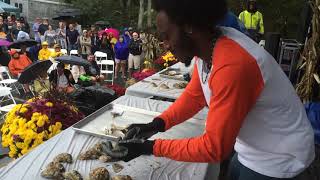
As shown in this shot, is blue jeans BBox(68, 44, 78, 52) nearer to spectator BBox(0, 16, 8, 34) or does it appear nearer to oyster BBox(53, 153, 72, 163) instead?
spectator BBox(0, 16, 8, 34)

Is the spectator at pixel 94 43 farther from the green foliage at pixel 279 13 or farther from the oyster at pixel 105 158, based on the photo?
the oyster at pixel 105 158

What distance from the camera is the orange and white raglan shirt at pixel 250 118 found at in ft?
4.30

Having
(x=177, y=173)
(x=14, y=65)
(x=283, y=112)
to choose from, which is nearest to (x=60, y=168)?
(x=177, y=173)

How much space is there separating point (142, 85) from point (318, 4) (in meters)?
1.90

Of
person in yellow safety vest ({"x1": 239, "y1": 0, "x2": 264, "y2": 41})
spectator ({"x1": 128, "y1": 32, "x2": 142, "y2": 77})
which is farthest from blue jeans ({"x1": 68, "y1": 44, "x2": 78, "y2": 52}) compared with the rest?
person in yellow safety vest ({"x1": 239, "y1": 0, "x2": 264, "y2": 41})

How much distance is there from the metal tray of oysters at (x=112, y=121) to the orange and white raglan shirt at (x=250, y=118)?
0.82 m

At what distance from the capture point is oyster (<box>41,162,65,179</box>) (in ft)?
5.91

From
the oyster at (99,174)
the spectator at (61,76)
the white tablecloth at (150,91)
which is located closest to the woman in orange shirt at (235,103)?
the oyster at (99,174)

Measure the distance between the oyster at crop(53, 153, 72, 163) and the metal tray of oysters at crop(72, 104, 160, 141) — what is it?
29 cm

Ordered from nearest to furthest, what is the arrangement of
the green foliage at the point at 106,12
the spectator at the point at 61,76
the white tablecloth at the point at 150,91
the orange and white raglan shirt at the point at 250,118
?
the orange and white raglan shirt at the point at 250,118, the white tablecloth at the point at 150,91, the spectator at the point at 61,76, the green foliage at the point at 106,12

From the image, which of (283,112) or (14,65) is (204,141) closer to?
(283,112)

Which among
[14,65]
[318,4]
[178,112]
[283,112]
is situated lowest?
[14,65]

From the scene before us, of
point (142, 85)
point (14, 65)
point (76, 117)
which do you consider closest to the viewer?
point (76, 117)

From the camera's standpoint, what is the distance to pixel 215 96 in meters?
1.33
